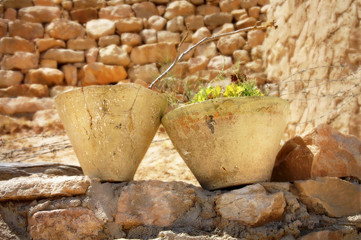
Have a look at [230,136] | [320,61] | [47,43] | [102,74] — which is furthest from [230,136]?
[47,43]

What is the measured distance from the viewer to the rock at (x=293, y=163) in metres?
1.62

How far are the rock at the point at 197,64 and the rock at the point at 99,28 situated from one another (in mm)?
1113

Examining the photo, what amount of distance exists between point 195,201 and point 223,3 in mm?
3764

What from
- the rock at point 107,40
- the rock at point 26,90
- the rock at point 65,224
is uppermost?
the rock at point 65,224

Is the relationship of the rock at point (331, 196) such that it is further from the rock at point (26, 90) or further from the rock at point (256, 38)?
the rock at point (26, 90)

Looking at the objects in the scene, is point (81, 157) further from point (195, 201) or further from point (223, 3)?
point (223, 3)

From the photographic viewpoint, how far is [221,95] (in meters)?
1.67

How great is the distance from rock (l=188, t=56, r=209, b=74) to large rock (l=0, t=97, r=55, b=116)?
5.49 ft

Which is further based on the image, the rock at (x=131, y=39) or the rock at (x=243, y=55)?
the rock at (x=131, y=39)

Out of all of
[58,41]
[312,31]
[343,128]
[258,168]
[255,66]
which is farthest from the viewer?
[58,41]

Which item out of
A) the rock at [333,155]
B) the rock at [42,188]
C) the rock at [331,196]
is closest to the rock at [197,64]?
the rock at [333,155]

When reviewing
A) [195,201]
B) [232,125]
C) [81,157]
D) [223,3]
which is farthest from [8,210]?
[223,3]

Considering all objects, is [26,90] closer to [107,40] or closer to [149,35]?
[107,40]

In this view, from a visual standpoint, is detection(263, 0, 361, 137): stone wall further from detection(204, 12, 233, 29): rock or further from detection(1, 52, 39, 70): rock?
detection(1, 52, 39, 70): rock
